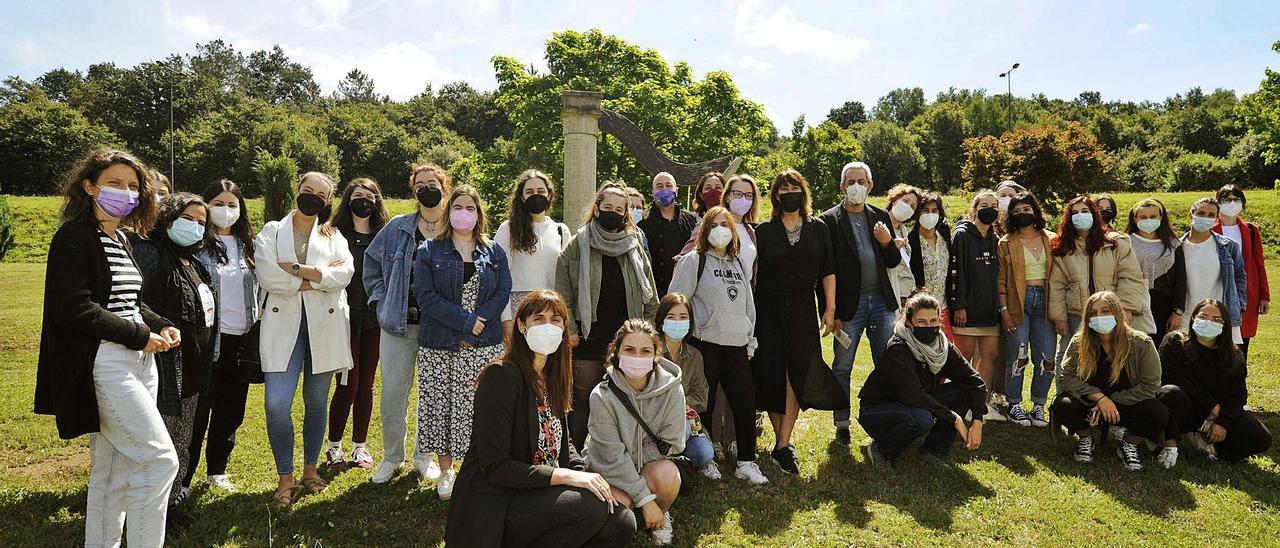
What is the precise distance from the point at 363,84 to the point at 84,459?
9344 centimetres

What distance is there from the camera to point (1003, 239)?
613 cm

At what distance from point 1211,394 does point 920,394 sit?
2265 mm

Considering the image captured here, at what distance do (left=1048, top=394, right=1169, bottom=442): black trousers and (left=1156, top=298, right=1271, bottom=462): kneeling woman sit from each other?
11 centimetres

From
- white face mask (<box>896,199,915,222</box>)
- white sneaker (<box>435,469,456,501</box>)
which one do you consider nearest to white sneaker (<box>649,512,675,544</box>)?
white sneaker (<box>435,469,456,501</box>)

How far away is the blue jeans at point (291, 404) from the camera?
4.18 m

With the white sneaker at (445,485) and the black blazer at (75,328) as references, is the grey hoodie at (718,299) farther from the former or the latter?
the black blazer at (75,328)

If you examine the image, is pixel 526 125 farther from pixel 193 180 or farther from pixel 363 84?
pixel 363 84

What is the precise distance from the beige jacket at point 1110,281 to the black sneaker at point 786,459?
2750 millimetres

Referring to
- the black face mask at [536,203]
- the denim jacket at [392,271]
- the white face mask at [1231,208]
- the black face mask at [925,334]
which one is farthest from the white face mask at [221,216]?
the white face mask at [1231,208]

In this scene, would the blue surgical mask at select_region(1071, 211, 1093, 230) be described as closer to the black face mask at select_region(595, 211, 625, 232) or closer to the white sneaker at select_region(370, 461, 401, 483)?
the black face mask at select_region(595, 211, 625, 232)

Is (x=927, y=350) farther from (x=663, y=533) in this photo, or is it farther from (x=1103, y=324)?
(x=663, y=533)

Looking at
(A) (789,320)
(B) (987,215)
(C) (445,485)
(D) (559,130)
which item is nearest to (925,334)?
(A) (789,320)

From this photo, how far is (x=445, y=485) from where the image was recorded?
429 centimetres

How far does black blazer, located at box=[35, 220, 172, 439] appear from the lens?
2.86 meters
